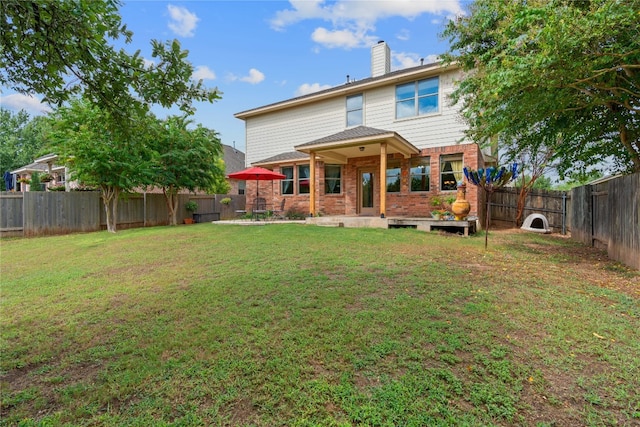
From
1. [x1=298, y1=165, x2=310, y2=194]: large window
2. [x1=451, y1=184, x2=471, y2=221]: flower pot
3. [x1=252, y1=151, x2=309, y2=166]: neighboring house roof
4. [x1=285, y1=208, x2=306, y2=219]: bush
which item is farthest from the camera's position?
[x1=298, y1=165, x2=310, y2=194]: large window

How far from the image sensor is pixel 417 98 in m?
12.8

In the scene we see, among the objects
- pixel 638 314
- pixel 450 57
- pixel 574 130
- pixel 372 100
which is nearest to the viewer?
pixel 638 314

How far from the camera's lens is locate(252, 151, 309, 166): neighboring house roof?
15.2 metres

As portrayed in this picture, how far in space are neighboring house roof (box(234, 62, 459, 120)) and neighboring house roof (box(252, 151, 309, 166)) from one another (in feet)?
8.28

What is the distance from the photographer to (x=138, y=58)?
2961 millimetres

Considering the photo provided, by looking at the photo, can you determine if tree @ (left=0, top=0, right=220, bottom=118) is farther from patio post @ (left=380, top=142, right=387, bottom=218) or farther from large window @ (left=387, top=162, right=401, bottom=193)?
large window @ (left=387, top=162, right=401, bottom=193)

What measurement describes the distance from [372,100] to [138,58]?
1229 centimetres

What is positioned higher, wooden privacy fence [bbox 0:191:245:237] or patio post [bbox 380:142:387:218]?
patio post [bbox 380:142:387:218]

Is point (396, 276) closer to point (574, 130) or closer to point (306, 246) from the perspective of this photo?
point (306, 246)

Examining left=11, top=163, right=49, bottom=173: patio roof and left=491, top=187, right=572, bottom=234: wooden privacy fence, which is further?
left=11, top=163, right=49, bottom=173: patio roof

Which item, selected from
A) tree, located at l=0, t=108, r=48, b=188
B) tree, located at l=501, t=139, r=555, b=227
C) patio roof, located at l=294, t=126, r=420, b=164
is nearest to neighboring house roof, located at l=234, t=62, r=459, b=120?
patio roof, located at l=294, t=126, r=420, b=164

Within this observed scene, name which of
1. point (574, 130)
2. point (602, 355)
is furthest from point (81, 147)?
point (574, 130)

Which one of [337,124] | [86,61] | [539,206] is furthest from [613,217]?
[337,124]

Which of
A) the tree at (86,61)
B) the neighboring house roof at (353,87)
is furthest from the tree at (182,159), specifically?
the tree at (86,61)
